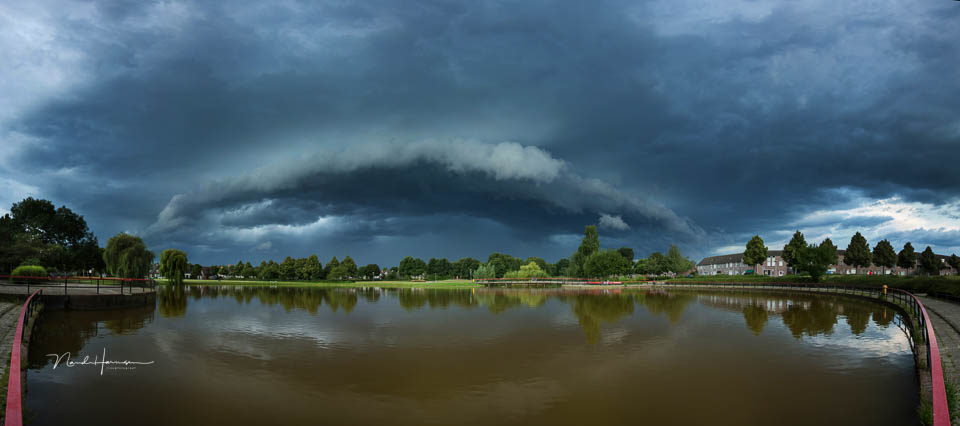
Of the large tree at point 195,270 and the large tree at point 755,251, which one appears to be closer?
the large tree at point 755,251

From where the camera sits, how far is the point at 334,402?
11.6 meters

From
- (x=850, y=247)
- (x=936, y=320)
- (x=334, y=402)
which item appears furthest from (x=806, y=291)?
(x=334, y=402)

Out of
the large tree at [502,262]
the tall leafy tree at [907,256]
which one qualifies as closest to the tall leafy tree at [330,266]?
the large tree at [502,262]

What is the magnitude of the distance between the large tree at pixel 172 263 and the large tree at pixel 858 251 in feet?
430

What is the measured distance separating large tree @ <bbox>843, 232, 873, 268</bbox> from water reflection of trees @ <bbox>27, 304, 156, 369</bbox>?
12291 centimetres

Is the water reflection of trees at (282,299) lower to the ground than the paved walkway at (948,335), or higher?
lower

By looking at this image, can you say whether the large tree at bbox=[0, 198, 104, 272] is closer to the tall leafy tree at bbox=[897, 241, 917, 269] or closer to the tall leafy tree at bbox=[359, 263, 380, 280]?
the tall leafy tree at bbox=[359, 263, 380, 280]

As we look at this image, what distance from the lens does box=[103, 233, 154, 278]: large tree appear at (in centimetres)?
6006

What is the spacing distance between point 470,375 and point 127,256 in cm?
6338

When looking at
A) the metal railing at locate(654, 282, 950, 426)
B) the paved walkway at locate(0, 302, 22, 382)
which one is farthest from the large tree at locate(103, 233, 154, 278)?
the metal railing at locate(654, 282, 950, 426)

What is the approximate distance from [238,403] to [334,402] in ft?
7.53

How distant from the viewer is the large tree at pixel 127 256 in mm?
60062

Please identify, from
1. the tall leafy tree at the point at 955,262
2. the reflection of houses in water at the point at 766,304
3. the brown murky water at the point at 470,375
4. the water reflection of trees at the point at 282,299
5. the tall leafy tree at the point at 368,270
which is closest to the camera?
the brown murky water at the point at 470,375

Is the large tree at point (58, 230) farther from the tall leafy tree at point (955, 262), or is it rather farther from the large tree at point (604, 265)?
the tall leafy tree at point (955, 262)
